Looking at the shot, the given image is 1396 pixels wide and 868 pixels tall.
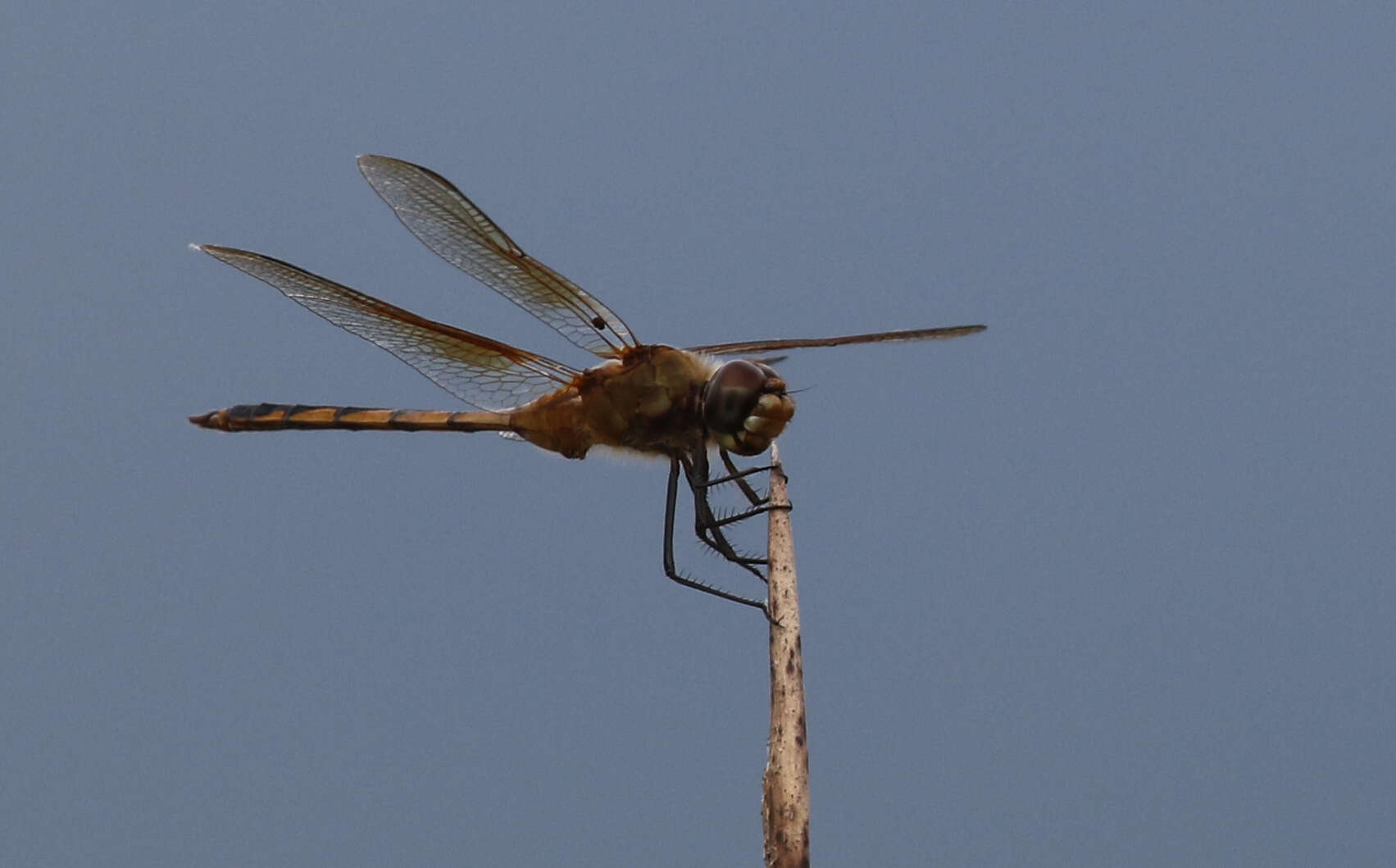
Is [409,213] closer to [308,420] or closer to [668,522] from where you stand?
[308,420]

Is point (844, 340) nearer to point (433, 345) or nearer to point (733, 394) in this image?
point (733, 394)

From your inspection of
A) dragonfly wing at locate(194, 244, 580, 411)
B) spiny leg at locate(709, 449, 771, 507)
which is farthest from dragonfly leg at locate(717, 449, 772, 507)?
dragonfly wing at locate(194, 244, 580, 411)

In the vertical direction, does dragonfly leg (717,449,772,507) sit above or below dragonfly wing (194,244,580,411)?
below

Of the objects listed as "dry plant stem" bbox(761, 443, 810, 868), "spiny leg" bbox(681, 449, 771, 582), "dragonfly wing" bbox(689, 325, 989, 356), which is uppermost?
"dragonfly wing" bbox(689, 325, 989, 356)

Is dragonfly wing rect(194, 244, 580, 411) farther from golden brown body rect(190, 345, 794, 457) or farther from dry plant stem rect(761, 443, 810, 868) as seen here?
dry plant stem rect(761, 443, 810, 868)

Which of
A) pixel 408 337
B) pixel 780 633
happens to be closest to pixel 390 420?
pixel 408 337

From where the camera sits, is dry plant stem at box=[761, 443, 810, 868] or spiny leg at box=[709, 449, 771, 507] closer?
dry plant stem at box=[761, 443, 810, 868]
